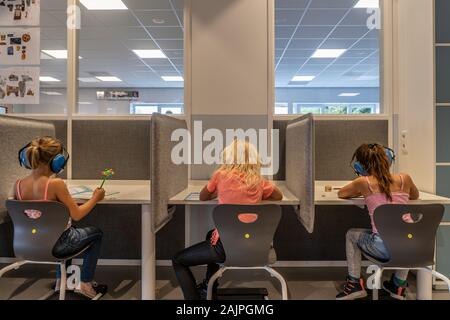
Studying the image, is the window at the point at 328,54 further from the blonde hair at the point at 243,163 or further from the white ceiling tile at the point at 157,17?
the white ceiling tile at the point at 157,17

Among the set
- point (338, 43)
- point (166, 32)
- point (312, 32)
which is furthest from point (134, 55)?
point (338, 43)

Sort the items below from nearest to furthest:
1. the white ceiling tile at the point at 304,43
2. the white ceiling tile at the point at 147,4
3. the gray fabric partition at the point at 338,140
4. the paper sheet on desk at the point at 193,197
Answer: the paper sheet on desk at the point at 193,197 < the gray fabric partition at the point at 338,140 < the white ceiling tile at the point at 147,4 < the white ceiling tile at the point at 304,43

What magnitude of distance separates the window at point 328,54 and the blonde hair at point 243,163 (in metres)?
0.89

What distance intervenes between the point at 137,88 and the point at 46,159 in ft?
27.3

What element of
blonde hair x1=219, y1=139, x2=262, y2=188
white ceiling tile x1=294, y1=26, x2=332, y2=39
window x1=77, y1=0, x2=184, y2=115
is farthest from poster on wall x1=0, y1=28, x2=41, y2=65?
white ceiling tile x1=294, y1=26, x2=332, y2=39

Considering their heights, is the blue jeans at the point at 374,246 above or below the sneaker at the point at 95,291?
above

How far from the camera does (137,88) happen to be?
9445 mm

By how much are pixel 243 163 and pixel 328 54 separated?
515 cm

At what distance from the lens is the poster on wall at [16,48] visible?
7.84ft

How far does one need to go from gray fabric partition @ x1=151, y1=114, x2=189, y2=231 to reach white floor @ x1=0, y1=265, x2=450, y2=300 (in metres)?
0.60

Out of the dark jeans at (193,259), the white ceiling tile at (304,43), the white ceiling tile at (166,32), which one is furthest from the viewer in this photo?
the white ceiling tile at (304,43)

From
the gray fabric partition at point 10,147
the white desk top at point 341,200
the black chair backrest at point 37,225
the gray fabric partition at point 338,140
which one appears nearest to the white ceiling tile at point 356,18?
the gray fabric partition at point 338,140
